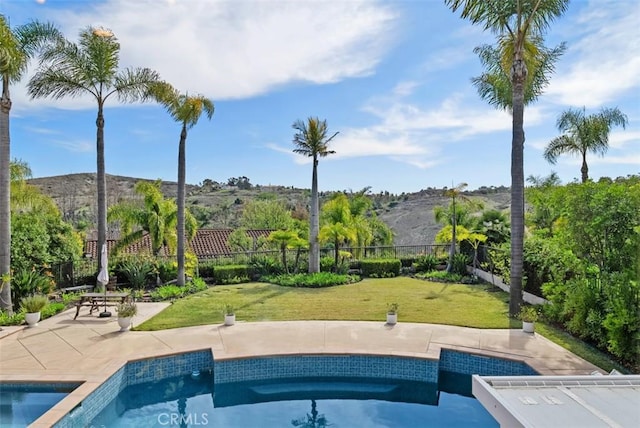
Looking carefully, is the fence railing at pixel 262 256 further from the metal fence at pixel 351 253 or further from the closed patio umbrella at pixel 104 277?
the closed patio umbrella at pixel 104 277

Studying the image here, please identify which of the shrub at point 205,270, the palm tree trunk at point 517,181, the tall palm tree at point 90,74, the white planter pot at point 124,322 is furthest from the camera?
the shrub at point 205,270

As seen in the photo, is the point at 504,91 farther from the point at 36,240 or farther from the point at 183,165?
the point at 36,240

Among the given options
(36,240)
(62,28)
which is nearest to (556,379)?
(36,240)

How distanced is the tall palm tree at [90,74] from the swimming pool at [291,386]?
6.38 metres

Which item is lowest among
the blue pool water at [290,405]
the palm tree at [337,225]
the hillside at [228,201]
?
the blue pool water at [290,405]

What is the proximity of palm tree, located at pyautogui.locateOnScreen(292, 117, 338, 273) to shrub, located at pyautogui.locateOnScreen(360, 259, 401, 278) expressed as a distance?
6.88 feet

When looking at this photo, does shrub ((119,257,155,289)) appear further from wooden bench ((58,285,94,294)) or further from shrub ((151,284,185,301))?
wooden bench ((58,285,94,294))

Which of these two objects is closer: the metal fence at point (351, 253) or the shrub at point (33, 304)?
the shrub at point (33, 304)

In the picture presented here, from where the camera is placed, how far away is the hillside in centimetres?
3862

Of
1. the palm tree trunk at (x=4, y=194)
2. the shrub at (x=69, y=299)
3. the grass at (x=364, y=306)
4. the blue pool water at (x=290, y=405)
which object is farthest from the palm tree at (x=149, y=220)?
the blue pool water at (x=290, y=405)

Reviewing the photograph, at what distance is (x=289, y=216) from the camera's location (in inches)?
1609

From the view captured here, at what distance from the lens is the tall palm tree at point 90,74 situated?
434 inches

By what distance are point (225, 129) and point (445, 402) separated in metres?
21.1

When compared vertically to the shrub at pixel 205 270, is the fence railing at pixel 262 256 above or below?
above
